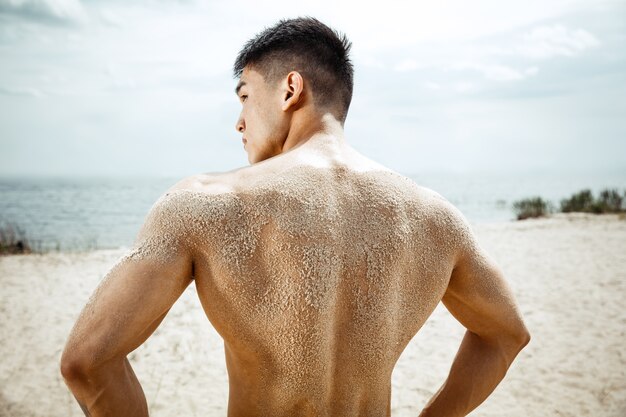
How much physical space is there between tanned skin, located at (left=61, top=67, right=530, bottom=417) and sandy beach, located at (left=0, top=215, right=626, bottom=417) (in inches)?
165

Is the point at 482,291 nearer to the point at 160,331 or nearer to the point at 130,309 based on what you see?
the point at 130,309

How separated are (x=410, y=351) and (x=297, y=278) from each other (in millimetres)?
6208

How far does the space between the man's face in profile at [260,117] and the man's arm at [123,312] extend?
0.53 metres

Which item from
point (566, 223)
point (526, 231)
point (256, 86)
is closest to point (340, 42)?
point (256, 86)

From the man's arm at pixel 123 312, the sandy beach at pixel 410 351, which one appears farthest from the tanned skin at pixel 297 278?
the sandy beach at pixel 410 351

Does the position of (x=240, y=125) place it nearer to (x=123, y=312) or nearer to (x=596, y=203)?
(x=123, y=312)

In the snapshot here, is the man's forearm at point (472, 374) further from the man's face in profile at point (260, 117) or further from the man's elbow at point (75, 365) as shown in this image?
the man's elbow at point (75, 365)

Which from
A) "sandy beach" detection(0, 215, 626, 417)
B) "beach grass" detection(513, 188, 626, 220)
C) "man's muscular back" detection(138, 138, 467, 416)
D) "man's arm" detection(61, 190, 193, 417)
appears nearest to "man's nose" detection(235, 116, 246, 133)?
"man's muscular back" detection(138, 138, 467, 416)

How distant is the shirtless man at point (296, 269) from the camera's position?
1.11 meters

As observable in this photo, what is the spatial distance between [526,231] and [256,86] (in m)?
17.8

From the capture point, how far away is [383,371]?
1423 millimetres

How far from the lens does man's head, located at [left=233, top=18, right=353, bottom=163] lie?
1.56 m

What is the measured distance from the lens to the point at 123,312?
106cm

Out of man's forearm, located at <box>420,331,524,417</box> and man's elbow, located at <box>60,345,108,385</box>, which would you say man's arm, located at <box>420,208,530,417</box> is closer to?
man's forearm, located at <box>420,331,524,417</box>
